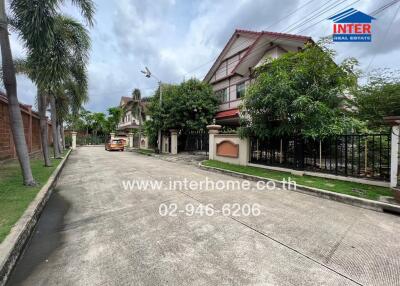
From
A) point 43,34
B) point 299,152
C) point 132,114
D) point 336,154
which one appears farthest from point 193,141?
point 132,114

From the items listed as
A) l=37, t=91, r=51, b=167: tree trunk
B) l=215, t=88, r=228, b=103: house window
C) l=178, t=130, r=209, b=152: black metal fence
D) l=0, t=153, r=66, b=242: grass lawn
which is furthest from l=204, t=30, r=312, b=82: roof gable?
l=0, t=153, r=66, b=242: grass lawn

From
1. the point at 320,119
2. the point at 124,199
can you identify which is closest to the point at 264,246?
the point at 124,199

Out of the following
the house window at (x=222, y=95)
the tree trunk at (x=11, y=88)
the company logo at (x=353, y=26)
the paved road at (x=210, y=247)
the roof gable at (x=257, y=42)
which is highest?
the roof gable at (x=257, y=42)

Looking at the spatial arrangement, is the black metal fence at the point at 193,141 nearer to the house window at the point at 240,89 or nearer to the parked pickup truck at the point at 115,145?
the house window at the point at 240,89

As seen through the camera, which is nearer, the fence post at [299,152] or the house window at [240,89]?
the fence post at [299,152]

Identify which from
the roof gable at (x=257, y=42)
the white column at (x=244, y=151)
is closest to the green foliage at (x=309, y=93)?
the white column at (x=244, y=151)

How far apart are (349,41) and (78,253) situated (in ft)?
41.9

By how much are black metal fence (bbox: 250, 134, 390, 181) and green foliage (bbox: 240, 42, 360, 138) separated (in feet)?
1.99

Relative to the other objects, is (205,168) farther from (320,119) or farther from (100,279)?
(100,279)

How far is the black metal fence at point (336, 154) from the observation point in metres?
7.25

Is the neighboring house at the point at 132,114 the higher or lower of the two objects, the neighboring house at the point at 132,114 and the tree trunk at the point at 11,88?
the higher

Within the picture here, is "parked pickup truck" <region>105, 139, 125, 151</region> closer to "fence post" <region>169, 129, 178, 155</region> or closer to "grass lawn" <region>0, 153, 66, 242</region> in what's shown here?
"fence post" <region>169, 129, 178, 155</region>

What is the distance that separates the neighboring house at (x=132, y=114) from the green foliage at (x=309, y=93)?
81.2 ft

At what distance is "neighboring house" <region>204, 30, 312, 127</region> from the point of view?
587 inches
